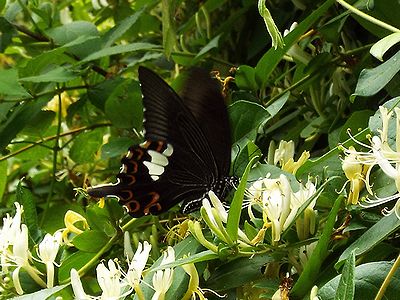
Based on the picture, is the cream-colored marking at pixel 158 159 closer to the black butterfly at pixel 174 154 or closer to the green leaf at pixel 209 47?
the black butterfly at pixel 174 154

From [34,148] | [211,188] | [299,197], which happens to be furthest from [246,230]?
[34,148]

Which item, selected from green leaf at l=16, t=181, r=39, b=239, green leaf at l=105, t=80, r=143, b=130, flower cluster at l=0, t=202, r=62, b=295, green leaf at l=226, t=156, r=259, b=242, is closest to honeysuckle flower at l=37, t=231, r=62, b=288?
flower cluster at l=0, t=202, r=62, b=295

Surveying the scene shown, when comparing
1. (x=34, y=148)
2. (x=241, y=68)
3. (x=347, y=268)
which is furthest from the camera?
(x=34, y=148)

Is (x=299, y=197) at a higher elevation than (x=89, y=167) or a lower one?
higher

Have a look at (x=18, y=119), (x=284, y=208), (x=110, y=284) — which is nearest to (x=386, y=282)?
(x=284, y=208)

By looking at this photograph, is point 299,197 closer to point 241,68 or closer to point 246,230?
point 246,230

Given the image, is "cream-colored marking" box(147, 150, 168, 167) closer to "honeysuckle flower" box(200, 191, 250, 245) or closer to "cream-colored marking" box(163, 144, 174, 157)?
"cream-colored marking" box(163, 144, 174, 157)
